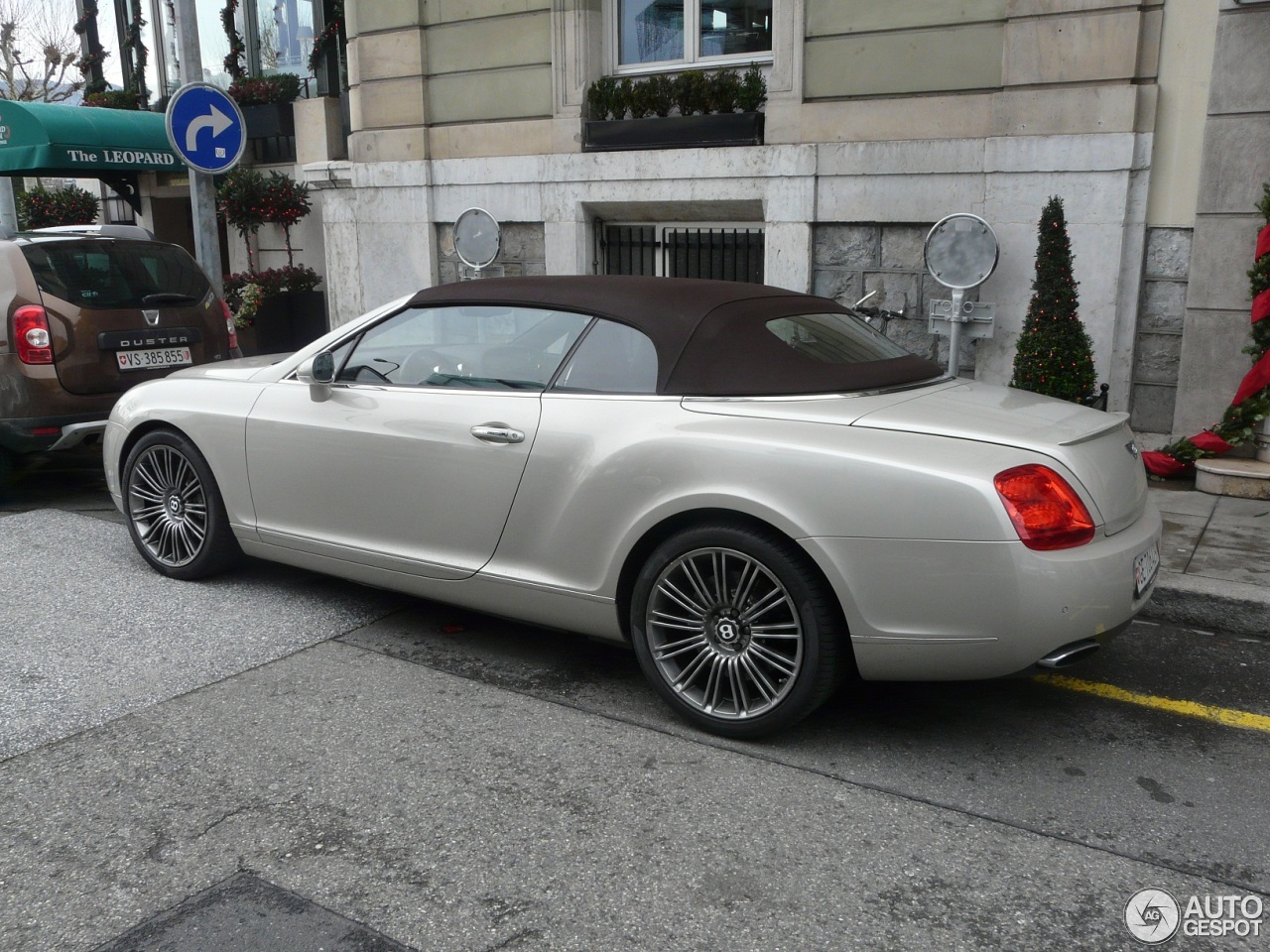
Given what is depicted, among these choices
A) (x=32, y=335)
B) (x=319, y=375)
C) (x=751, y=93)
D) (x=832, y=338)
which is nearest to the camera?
(x=832, y=338)

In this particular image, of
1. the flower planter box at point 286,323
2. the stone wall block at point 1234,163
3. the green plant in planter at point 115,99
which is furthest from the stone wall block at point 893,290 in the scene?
the green plant in planter at point 115,99

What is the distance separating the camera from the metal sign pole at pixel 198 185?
9.06 m

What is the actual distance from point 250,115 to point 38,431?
980cm

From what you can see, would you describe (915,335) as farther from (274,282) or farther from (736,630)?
(274,282)

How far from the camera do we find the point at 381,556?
4668 mm

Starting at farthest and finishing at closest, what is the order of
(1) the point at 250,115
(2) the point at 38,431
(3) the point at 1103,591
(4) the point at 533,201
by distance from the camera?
(1) the point at 250,115, (4) the point at 533,201, (2) the point at 38,431, (3) the point at 1103,591

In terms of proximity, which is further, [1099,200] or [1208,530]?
[1099,200]

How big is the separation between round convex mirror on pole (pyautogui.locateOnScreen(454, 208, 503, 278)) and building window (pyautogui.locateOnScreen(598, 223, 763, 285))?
1028 mm

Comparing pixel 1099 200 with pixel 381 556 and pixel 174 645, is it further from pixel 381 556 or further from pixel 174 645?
pixel 174 645

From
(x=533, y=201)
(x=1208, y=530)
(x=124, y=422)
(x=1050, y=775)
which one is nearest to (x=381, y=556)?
(x=124, y=422)

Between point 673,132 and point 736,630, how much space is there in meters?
7.27

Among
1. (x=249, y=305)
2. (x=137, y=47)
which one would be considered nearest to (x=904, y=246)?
(x=249, y=305)

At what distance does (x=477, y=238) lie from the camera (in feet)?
35.2

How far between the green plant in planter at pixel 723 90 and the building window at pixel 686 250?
1028mm
